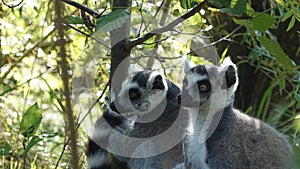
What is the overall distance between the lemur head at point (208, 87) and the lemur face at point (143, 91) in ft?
0.88

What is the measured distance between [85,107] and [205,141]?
1.05 meters

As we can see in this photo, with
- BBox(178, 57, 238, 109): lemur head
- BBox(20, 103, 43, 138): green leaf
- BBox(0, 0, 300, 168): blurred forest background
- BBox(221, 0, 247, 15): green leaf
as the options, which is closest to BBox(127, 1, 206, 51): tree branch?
BBox(0, 0, 300, 168): blurred forest background

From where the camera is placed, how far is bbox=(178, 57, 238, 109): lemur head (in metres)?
3.33

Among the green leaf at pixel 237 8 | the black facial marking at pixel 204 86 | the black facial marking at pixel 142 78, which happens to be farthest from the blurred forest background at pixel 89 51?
the black facial marking at pixel 204 86

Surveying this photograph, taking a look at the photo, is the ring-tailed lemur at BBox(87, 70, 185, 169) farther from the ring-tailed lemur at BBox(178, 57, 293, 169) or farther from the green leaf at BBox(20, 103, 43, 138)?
the green leaf at BBox(20, 103, 43, 138)

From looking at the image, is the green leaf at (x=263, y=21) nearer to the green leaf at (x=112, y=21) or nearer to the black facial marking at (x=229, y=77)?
the green leaf at (x=112, y=21)

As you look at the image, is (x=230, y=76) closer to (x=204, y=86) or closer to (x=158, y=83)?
(x=204, y=86)

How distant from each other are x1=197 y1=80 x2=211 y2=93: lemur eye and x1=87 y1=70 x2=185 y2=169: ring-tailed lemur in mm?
313

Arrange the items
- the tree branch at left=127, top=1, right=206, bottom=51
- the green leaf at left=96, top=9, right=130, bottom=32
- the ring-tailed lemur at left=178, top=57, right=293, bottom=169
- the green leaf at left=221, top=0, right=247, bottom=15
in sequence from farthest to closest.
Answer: the ring-tailed lemur at left=178, top=57, right=293, bottom=169 < the tree branch at left=127, top=1, right=206, bottom=51 < the green leaf at left=96, top=9, right=130, bottom=32 < the green leaf at left=221, top=0, right=247, bottom=15

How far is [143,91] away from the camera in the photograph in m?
3.64

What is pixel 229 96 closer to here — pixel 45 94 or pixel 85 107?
pixel 85 107

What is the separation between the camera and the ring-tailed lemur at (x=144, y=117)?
11.3ft

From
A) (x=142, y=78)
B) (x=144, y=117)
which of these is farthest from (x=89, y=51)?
(x=144, y=117)

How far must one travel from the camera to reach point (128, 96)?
3512 millimetres
